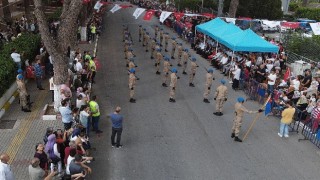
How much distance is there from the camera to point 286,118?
12117 millimetres

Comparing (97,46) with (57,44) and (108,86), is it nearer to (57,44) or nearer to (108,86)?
(108,86)

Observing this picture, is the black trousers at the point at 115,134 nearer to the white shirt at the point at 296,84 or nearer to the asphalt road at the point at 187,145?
the asphalt road at the point at 187,145

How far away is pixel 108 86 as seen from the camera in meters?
17.2

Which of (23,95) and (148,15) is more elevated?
(148,15)

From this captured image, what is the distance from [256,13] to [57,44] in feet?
95.2

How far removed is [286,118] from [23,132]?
8637mm

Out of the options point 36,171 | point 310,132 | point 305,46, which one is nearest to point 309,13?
point 305,46

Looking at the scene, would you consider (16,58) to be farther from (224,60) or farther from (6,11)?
(6,11)

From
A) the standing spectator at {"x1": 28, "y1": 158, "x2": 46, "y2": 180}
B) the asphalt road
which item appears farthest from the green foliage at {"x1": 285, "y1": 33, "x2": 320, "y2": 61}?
the standing spectator at {"x1": 28, "y1": 158, "x2": 46, "y2": 180}

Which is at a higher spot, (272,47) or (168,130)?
(272,47)

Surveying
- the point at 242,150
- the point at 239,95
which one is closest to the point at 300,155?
the point at 242,150

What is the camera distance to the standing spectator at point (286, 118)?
473 inches

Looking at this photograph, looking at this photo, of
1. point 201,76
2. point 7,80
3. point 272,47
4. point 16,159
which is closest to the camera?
point 16,159

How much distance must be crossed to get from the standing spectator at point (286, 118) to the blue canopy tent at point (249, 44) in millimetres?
6387
